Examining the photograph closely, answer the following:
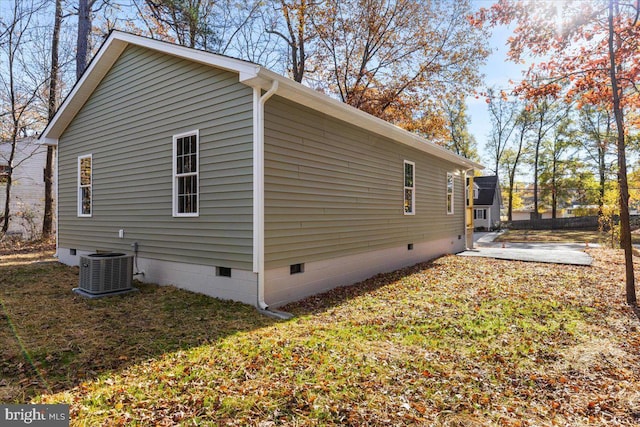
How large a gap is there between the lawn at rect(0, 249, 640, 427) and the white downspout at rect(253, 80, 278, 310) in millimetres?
615

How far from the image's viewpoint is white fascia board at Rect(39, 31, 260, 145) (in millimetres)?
5391

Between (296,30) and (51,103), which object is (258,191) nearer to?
(296,30)

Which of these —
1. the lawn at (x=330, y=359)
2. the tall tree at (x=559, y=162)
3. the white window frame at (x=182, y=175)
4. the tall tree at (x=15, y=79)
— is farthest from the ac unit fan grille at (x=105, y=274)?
the tall tree at (x=559, y=162)

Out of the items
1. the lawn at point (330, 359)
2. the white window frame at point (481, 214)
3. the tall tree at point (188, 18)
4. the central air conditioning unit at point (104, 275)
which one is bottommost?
the lawn at point (330, 359)

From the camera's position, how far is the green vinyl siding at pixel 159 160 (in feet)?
18.6

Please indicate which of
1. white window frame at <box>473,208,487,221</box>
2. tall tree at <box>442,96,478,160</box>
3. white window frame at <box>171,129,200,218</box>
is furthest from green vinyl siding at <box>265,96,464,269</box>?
tall tree at <box>442,96,478,160</box>

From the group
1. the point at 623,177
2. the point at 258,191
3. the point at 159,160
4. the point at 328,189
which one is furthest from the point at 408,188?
the point at 159,160

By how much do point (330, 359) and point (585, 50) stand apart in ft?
24.5

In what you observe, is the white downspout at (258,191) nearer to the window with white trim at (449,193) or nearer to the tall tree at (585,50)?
the tall tree at (585,50)

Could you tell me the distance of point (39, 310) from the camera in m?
5.24

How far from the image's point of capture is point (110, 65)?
7.98 metres

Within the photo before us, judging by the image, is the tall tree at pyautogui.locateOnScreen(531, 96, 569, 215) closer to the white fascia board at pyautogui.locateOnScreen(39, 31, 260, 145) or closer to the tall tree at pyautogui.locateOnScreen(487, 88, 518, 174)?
the tall tree at pyautogui.locateOnScreen(487, 88, 518, 174)

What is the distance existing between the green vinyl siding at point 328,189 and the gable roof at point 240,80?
0.73ft

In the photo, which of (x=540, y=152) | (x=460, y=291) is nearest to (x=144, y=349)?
(x=460, y=291)
